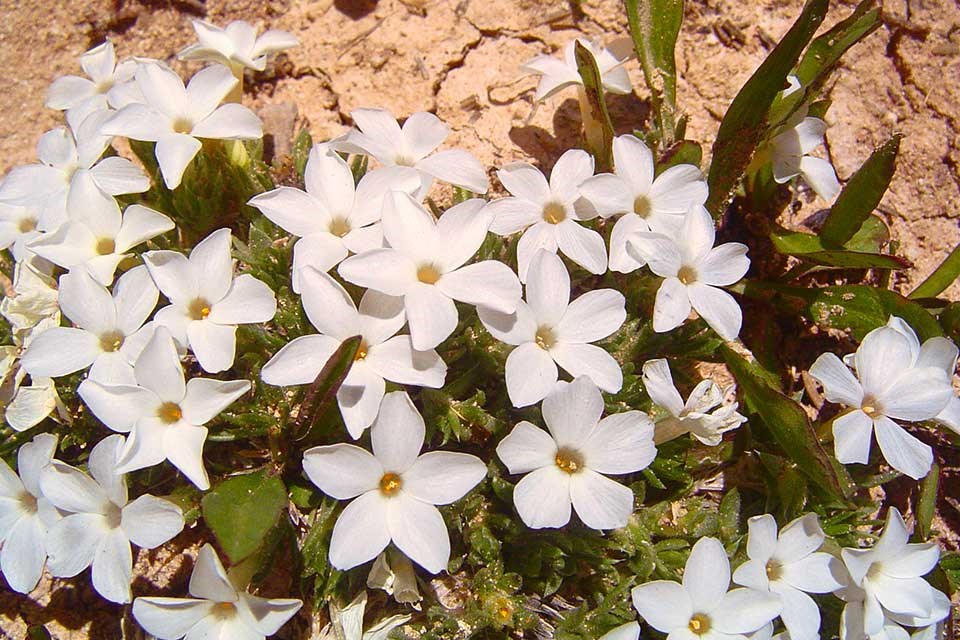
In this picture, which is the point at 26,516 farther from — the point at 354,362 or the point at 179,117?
the point at 179,117

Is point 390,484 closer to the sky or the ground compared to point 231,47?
closer to the ground

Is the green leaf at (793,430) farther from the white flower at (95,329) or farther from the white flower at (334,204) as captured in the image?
the white flower at (95,329)

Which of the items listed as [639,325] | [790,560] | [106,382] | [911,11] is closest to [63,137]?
[106,382]

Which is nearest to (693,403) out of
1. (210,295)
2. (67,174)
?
(210,295)

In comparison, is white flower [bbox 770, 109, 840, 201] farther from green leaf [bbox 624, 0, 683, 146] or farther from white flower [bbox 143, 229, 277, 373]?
white flower [bbox 143, 229, 277, 373]

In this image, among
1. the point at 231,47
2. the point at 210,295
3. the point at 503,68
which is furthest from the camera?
the point at 503,68

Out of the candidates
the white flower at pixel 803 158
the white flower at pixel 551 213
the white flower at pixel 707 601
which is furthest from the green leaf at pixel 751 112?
the white flower at pixel 707 601
